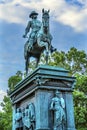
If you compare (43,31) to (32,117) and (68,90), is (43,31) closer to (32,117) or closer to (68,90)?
(68,90)

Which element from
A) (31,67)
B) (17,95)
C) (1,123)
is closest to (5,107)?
(1,123)

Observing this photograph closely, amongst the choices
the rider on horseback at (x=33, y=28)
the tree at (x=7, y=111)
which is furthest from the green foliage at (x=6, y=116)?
the rider on horseback at (x=33, y=28)

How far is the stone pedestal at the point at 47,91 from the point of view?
1176 centimetres

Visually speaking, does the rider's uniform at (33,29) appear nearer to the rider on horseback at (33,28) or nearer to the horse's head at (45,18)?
the rider on horseback at (33,28)

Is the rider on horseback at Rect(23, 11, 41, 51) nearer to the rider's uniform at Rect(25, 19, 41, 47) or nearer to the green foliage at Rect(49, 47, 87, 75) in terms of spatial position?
the rider's uniform at Rect(25, 19, 41, 47)

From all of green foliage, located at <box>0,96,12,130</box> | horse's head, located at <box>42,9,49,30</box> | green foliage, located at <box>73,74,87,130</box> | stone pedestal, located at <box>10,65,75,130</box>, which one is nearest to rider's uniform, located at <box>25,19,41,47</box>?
horse's head, located at <box>42,9,49,30</box>

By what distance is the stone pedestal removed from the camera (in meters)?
11.8

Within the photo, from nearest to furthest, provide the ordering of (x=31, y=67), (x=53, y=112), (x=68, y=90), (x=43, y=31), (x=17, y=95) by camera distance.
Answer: (x=53, y=112) < (x=68, y=90) < (x=43, y=31) < (x=17, y=95) < (x=31, y=67)

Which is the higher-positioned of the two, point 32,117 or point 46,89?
point 46,89

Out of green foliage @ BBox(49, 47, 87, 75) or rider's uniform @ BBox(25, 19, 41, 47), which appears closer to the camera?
rider's uniform @ BBox(25, 19, 41, 47)

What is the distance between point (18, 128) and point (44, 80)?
3.11 metres

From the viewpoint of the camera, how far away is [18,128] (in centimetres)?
1399

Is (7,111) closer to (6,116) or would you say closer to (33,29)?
(6,116)

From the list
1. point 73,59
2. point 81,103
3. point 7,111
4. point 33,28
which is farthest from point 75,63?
point 33,28
